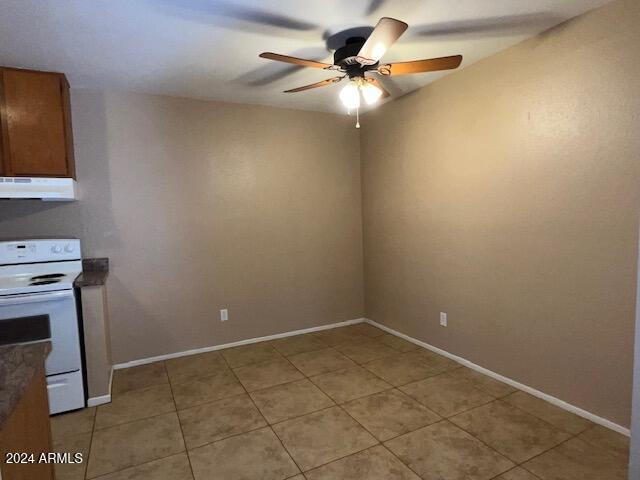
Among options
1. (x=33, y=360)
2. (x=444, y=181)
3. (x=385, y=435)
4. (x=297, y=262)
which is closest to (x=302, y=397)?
(x=385, y=435)

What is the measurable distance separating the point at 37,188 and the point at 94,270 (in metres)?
0.82

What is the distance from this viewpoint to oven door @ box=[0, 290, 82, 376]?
94.1 inches

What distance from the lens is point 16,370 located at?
1.14 meters

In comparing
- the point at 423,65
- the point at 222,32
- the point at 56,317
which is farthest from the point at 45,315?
the point at 423,65

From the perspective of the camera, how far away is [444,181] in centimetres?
318

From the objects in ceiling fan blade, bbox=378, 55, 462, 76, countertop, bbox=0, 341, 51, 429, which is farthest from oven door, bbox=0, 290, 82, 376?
ceiling fan blade, bbox=378, 55, 462, 76

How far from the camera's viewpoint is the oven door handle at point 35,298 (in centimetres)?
237

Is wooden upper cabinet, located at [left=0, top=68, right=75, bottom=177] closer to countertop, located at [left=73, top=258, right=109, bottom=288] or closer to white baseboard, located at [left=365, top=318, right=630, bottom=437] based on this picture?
countertop, located at [left=73, top=258, right=109, bottom=288]

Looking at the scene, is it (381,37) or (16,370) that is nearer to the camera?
(16,370)

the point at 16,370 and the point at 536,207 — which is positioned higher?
the point at 536,207

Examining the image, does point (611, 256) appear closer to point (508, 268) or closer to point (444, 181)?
point (508, 268)

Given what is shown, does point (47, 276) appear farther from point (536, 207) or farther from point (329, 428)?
point (536, 207)

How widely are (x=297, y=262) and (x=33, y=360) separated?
287cm

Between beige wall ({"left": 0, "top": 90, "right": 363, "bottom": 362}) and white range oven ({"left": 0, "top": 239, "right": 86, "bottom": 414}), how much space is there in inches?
12.7
